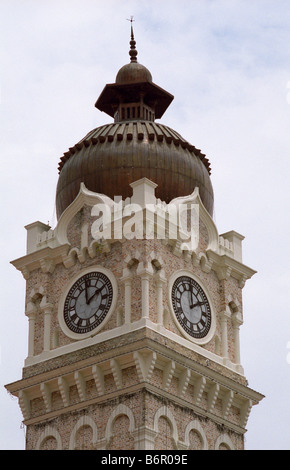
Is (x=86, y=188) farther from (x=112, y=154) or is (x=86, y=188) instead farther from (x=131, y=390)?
(x=131, y=390)

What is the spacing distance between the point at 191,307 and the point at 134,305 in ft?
10.1

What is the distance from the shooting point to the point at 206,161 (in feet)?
218

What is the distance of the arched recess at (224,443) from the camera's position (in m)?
61.1

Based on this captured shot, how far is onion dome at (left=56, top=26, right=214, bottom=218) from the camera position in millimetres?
64188

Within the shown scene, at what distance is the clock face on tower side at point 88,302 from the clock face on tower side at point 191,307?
2593 millimetres

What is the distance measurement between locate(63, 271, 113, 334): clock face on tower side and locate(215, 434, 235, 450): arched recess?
6333mm

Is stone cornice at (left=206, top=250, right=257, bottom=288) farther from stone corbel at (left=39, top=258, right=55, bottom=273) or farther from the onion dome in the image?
stone corbel at (left=39, top=258, right=55, bottom=273)

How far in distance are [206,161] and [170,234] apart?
→ 215 inches

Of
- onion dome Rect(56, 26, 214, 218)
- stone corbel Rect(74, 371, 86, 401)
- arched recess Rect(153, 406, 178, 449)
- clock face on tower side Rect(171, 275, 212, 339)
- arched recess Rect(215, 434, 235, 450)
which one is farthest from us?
onion dome Rect(56, 26, 214, 218)

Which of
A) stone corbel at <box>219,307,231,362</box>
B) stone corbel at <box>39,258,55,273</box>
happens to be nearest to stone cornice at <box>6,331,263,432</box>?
stone corbel at <box>219,307,231,362</box>

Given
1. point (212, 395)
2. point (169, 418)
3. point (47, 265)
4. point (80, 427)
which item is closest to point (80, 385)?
point (80, 427)

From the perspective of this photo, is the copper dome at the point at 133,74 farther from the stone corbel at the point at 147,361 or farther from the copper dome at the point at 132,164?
the stone corbel at the point at 147,361

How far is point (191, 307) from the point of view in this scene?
62438 millimetres

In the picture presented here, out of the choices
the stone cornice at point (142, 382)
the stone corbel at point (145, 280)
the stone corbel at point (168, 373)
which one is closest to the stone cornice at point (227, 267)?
the stone corbel at point (145, 280)
